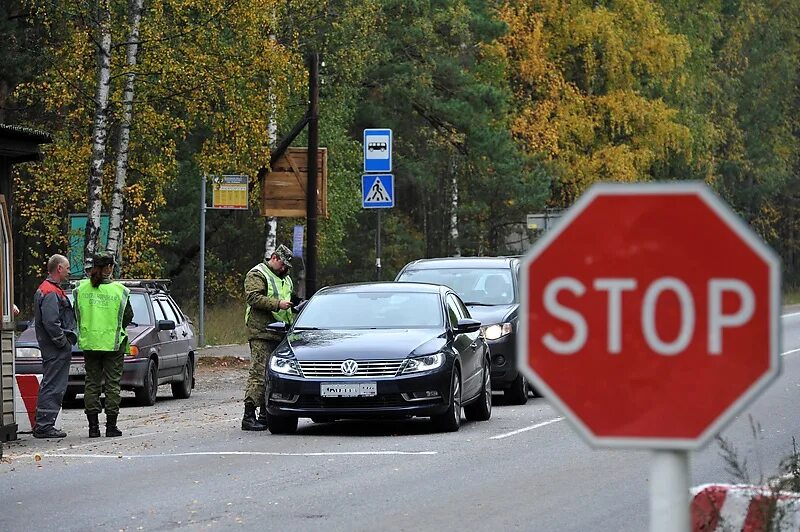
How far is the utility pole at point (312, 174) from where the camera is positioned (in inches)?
1291

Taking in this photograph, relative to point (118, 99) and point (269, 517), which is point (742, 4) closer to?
point (118, 99)

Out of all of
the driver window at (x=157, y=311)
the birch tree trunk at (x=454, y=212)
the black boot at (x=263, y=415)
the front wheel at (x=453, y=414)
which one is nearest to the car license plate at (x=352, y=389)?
the front wheel at (x=453, y=414)

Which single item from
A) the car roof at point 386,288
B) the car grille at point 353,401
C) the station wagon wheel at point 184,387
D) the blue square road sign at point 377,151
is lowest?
the station wagon wheel at point 184,387

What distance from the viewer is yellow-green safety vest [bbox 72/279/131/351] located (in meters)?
17.7

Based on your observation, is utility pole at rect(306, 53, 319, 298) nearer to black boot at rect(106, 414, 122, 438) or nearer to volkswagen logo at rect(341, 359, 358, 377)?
black boot at rect(106, 414, 122, 438)

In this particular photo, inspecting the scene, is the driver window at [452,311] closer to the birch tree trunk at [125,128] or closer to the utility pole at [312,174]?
the birch tree trunk at [125,128]

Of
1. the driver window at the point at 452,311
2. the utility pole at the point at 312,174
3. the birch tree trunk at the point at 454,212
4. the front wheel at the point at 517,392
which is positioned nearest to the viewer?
the driver window at the point at 452,311

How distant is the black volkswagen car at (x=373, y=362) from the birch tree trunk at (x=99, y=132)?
13.0m

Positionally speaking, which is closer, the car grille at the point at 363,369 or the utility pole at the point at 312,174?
the car grille at the point at 363,369

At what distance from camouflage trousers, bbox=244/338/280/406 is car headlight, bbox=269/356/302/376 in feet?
1.88

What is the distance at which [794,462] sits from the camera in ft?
31.3

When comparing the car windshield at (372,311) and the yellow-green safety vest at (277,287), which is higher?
the yellow-green safety vest at (277,287)

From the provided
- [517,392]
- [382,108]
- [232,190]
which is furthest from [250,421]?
[382,108]

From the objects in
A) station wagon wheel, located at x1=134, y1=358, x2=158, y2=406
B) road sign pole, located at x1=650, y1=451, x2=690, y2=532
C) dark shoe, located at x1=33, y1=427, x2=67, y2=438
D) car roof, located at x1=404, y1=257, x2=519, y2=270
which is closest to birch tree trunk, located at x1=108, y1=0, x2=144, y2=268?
station wagon wheel, located at x1=134, y1=358, x2=158, y2=406
